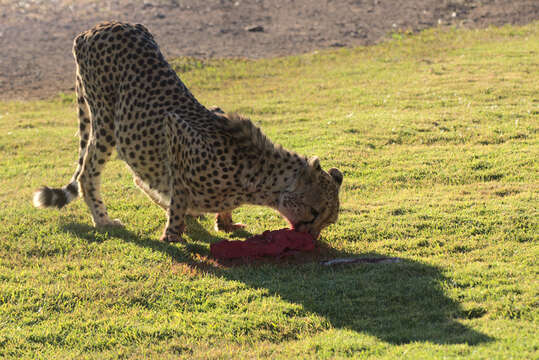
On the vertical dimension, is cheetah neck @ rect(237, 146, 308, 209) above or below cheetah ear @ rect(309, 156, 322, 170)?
below

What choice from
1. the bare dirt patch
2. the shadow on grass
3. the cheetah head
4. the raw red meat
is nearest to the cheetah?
the cheetah head

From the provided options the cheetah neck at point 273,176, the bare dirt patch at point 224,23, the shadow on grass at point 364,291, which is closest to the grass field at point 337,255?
the shadow on grass at point 364,291

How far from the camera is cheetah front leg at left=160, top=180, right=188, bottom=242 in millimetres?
6965

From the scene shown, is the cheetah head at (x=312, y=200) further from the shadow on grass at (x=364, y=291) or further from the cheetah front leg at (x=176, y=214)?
the cheetah front leg at (x=176, y=214)

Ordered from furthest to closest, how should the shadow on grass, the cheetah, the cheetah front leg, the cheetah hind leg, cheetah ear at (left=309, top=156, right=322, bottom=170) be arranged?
the cheetah hind leg < the cheetah front leg < the cheetah < cheetah ear at (left=309, top=156, right=322, bottom=170) < the shadow on grass

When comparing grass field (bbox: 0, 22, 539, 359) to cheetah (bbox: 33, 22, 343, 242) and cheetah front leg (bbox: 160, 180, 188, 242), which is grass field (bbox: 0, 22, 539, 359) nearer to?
cheetah front leg (bbox: 160, 180, 188, 242)

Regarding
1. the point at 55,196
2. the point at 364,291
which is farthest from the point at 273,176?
the point at 55,196

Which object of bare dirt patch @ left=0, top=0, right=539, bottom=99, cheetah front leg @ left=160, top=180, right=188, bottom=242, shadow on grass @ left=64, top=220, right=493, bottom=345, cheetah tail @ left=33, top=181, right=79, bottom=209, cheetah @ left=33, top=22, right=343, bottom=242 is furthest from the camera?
bare dirt patch @ left=0, top=0, right=539, bottom=99

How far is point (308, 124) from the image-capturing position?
12.2 m

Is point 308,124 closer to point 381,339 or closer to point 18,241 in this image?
point 18,241

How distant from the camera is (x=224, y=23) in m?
22.0

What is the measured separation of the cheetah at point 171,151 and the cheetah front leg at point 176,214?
10mm

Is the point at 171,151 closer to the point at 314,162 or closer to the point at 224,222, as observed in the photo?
the point at 224,222

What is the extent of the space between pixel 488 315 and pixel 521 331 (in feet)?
1.25
